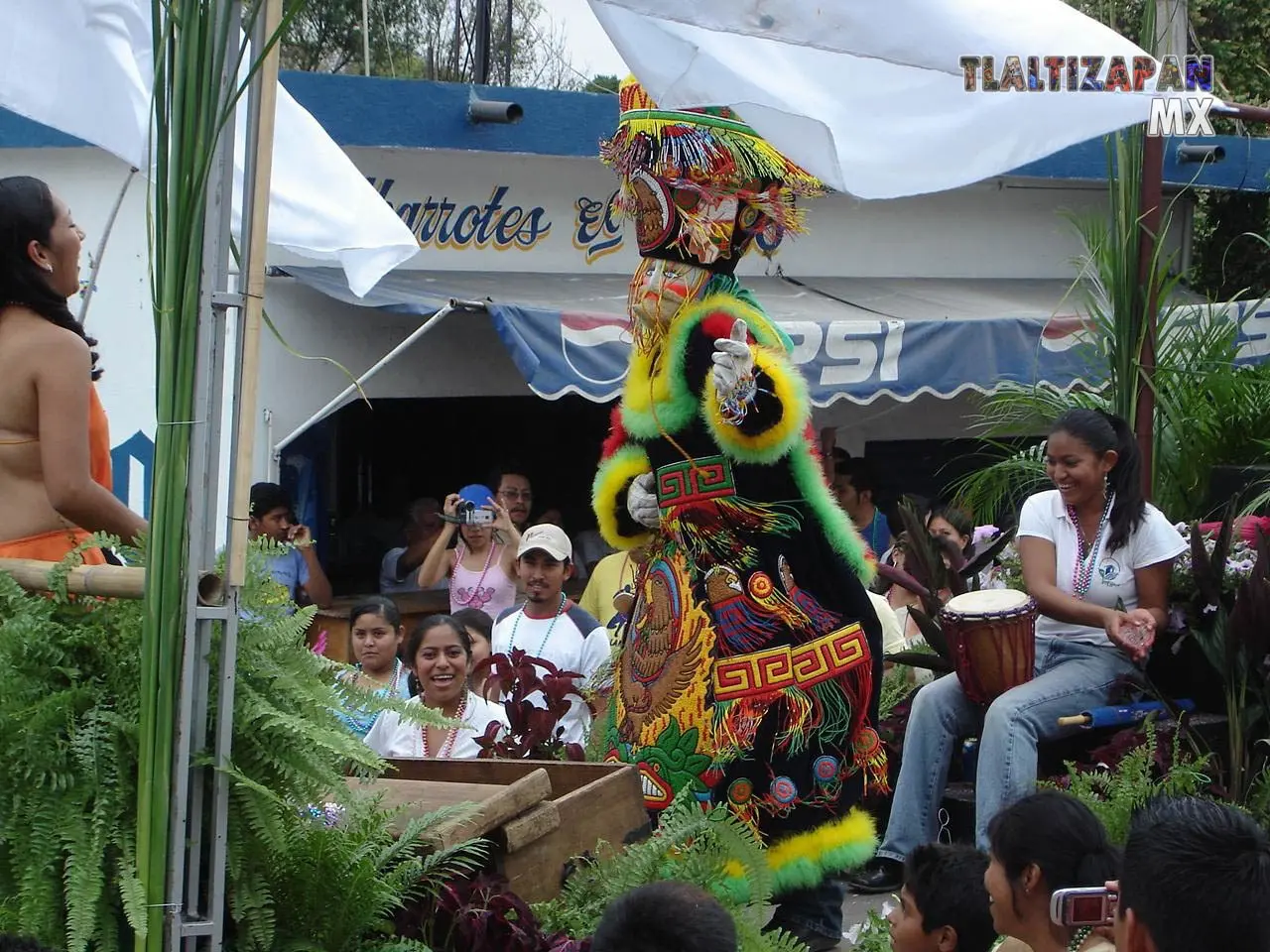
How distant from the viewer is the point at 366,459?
12.8 m

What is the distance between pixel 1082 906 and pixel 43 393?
2253 mm

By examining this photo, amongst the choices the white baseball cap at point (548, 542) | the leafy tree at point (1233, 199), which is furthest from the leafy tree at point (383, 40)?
the white baseball cap at point (548, 542)

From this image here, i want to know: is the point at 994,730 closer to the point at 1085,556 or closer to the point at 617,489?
the point at 1085,556

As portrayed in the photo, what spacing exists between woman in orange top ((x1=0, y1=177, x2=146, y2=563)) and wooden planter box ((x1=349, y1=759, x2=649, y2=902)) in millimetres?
845

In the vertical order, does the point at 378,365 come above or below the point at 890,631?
above

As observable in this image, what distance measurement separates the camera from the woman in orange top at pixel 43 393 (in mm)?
3248

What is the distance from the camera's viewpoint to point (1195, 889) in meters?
2.27

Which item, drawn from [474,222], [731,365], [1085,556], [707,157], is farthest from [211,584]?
[474,222]

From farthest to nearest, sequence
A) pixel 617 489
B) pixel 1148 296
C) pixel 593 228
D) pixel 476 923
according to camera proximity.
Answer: pixel 593 228
pixel 1148 296
pixel 617 489
pixel 476 923

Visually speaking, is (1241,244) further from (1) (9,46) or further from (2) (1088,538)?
(1) (9,46)

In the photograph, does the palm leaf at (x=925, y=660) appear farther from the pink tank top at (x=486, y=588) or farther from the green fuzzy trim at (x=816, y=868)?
the pink tank top at (x=486, y=588)

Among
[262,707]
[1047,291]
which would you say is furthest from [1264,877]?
[1047,291]

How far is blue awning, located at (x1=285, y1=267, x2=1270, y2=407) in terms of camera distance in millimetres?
8820

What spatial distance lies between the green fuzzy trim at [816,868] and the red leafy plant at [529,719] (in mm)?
725
